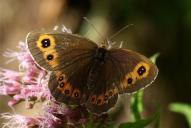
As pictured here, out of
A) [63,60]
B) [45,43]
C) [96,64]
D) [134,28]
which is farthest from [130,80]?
[134,28]

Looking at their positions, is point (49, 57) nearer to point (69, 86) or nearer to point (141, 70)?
point (69, 86)

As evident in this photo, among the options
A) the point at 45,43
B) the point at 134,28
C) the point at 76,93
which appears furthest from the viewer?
the point at 134,28

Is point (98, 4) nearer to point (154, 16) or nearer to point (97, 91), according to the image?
point (154, 16)

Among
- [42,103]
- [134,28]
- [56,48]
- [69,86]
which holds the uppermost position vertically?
[134,28]

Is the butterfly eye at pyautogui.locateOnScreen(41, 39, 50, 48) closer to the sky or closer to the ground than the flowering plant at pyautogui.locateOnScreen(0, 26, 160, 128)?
closer to the sky

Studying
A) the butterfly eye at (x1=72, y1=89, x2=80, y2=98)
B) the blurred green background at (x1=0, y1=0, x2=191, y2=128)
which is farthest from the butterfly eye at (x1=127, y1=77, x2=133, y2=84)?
the blurred green background at (x1=0, y1=0, x2=191, y2=128)

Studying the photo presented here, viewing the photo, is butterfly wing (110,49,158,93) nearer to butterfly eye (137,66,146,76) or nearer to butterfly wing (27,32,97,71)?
butterfly eye (137,66,146,76)

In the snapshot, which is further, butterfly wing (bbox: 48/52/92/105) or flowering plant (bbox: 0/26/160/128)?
flowering plant (bbox: 0/26/160/128)

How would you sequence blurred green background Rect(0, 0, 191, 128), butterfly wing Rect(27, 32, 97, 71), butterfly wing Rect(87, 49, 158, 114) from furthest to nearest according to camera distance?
blurred green background Rect(0, 0, 191, 128) → butterfly wing Rect(27, 32, 97, 71) → butterfly wing Rect(87, 49, 158, 114)
